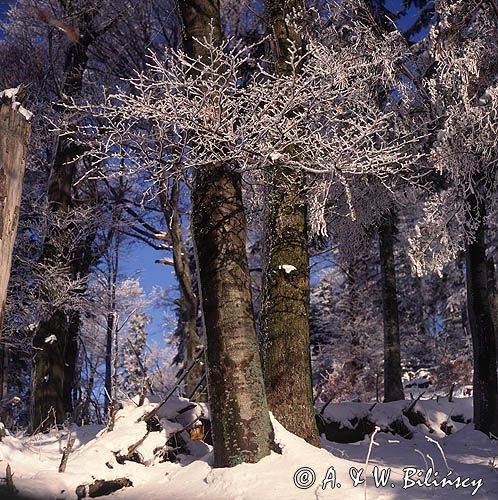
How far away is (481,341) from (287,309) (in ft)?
Answer: 17.7

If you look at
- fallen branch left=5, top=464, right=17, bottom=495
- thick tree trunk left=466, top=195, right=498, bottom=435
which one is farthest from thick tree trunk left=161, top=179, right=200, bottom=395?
fallen branch left=5, top=464, right=17, bottom=495

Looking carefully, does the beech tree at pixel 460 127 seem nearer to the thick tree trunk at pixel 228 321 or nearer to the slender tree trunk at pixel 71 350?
the thick tree trunk at pixel 228 321

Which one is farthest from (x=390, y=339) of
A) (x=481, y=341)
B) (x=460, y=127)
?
(x=460, y=127)

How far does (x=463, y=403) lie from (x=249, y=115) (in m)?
10.0

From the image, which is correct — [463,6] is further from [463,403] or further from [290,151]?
[463,403]

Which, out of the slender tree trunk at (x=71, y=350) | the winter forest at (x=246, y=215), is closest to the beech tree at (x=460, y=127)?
the winter forest at (x=246, y=215)

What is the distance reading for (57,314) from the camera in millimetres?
11148

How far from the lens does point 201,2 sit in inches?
208

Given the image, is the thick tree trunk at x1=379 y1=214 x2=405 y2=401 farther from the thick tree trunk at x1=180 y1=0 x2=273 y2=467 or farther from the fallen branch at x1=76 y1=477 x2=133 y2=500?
the fallen branch at x1=76 y1=477 x2=133 y2=500

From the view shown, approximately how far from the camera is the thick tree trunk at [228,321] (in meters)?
4.37

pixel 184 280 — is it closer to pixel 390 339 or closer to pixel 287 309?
pixel 390 339

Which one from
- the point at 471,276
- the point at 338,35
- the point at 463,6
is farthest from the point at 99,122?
the point at 471,276

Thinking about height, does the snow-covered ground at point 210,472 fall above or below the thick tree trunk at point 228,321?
below

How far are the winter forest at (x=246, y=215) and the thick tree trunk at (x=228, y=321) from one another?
2 cm
